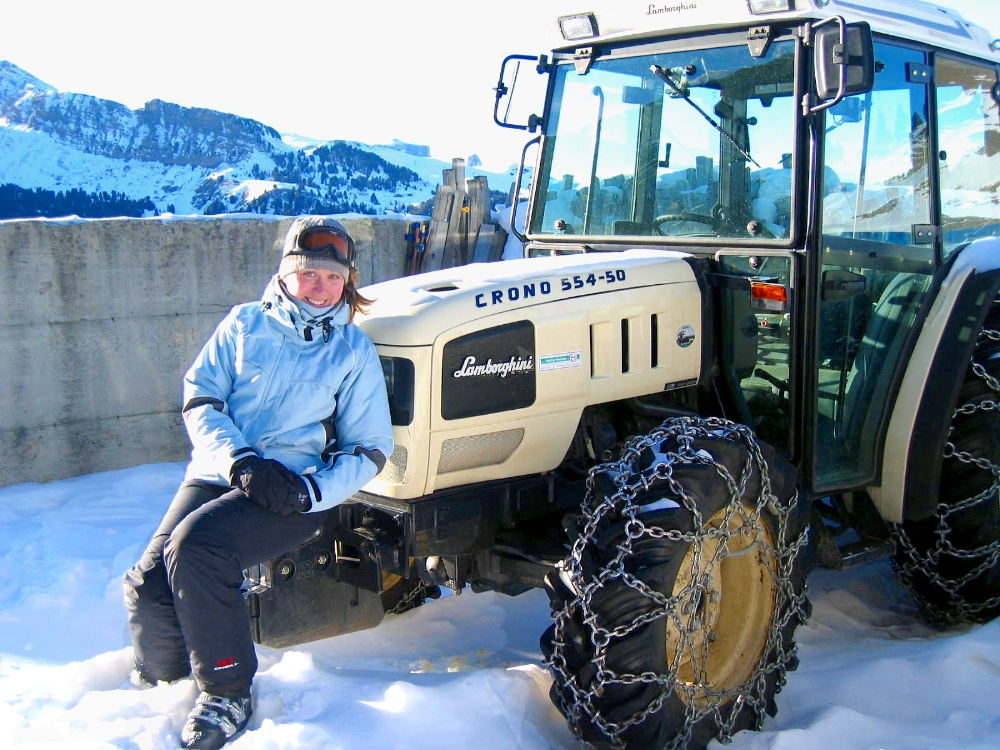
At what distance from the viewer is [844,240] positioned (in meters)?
3.60

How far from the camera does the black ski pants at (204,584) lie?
268 cm

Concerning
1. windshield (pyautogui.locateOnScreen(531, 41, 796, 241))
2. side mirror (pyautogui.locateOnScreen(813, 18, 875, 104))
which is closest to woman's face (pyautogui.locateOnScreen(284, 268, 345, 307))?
windshield (pyautogui.locateOnScreen(531, 41, 796, 241))

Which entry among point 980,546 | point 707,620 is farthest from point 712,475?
point 980,546

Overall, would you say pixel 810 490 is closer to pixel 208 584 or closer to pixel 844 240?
pixel 844 240

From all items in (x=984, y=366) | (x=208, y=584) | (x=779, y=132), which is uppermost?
(x=779, y=132)

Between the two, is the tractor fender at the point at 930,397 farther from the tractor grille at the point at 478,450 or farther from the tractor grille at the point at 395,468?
the tractor grille at the point at 395,468

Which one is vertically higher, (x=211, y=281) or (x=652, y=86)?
(x=652, y=86)

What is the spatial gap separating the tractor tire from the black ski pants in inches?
35.8

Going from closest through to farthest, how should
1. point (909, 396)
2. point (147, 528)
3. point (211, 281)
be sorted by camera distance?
point (909, 396) < point (147, 528) < point (211, 281)

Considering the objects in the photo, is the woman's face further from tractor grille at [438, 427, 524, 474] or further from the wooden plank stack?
the wooden plank stack

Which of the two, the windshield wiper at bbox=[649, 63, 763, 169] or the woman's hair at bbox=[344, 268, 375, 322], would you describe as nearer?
the woman's hair at bbox=[344, 268, 375, 322]

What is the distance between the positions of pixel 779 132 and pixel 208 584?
98.4 inches

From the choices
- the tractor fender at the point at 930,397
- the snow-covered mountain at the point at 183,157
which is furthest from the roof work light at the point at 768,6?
the snow-covered mountain at the point at 183,157

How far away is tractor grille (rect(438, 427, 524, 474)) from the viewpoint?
3096 millimetres
